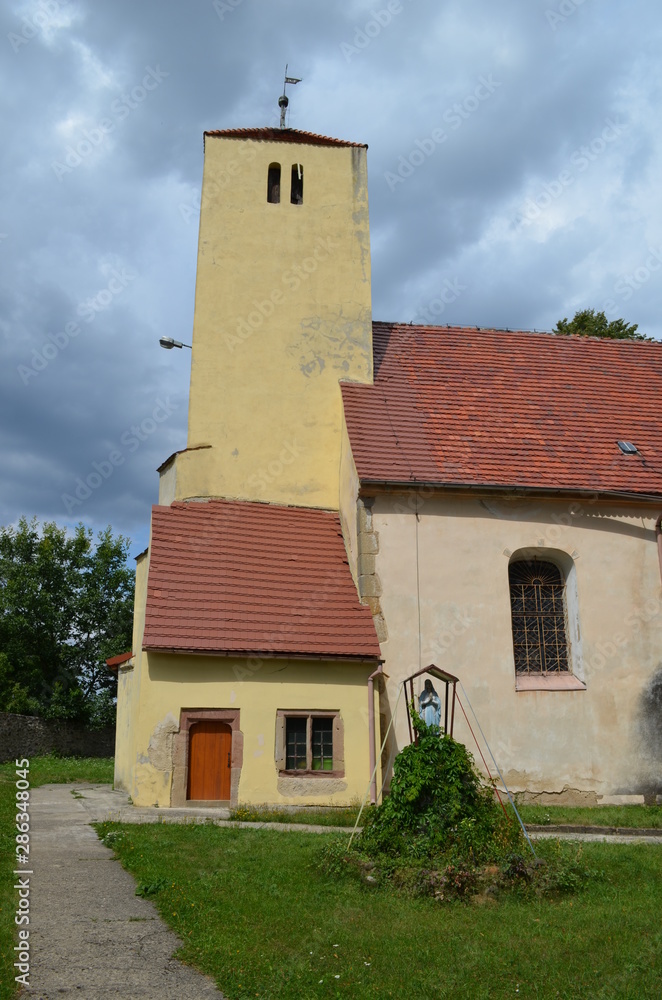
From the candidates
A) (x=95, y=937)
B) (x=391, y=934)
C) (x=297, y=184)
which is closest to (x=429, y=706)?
(x=391, y=934)

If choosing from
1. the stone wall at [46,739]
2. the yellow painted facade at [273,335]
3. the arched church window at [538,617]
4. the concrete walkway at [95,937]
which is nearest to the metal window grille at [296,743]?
the yellow painted facade at [273,335]

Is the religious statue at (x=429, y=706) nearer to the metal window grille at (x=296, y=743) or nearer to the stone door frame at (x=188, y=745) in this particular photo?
the metal window grille at (x=296, y=743)

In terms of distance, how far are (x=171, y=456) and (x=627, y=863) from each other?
39.2 ft

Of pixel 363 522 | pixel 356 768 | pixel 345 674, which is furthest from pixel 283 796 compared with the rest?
pixel 363 522

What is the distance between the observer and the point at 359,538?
1382 centimetres

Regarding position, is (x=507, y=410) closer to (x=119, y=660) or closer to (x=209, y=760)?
(x=209, y=760)

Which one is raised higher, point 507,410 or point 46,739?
point 507,410

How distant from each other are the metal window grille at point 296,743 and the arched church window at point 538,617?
404cm

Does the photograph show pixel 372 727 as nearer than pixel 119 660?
Yes

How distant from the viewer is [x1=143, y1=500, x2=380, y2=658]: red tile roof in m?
12.6

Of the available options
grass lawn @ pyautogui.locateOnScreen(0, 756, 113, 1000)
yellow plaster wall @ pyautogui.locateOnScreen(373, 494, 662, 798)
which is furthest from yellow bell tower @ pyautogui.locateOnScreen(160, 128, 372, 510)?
grass lawn @ pyautogui.locateOnScreen(0, 756, 113, 1000)

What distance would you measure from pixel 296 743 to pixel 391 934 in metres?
6.97

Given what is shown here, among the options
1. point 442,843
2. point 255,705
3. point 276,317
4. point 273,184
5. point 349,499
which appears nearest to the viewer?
point 442,843

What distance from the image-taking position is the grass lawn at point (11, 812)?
4.89 metres
